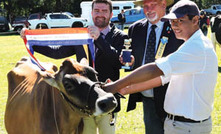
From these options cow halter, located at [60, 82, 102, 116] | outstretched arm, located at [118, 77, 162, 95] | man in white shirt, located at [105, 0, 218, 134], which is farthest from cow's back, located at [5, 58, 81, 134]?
man in white shirt, located at [105, 0, 218, 134]

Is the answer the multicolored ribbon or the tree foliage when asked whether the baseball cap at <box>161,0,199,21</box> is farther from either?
the tree foliage

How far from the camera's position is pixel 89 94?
2.97 m

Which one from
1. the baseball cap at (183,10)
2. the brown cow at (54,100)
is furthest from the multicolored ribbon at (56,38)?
the baseball cap at (183,10)

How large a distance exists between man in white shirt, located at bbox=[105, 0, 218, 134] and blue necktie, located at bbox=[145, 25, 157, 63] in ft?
3.15

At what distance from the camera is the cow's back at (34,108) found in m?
3.78

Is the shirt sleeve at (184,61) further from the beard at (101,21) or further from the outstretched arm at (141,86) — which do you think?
the beard at (101,21)

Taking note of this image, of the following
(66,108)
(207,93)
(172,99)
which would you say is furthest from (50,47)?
(207,93)

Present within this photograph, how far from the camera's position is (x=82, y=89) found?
3.07m

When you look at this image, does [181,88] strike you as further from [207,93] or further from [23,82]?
[23,82]

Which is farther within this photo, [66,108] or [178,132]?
[66,108]

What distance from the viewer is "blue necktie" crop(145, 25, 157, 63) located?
420cm

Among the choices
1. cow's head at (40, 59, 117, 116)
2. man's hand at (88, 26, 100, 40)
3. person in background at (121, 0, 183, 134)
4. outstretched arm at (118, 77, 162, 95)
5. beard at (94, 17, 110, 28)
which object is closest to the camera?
cow's head at (40, 59, 117, 116)

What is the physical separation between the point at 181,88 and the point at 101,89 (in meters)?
0.84

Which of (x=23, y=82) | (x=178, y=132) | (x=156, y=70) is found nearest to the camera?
(x=156, y=70)
